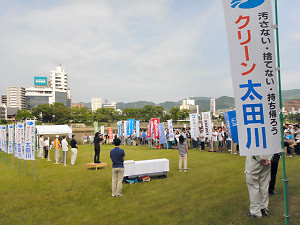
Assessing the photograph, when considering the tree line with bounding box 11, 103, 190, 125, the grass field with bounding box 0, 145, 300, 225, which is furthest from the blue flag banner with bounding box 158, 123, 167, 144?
the tree line with bounding box 11, 103, 190, 125

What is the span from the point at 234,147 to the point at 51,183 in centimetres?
1164

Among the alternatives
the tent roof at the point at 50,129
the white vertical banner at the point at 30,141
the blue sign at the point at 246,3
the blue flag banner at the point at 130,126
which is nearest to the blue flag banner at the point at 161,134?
the blue flag banner at the point at 130,126

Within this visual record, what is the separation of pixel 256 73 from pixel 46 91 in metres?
116

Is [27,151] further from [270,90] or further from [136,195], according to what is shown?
[270,90]

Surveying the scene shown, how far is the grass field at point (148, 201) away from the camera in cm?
507

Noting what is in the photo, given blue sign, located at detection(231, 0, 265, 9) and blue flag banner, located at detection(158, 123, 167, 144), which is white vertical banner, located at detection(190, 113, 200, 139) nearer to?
blue flag banner, located at detection(158, 123, 167, 144)

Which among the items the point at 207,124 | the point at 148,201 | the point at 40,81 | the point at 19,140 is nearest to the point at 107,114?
the point at 40,81

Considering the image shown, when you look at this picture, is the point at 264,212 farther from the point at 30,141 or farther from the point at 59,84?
the point at 59,84

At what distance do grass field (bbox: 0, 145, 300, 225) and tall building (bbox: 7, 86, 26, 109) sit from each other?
145399mm

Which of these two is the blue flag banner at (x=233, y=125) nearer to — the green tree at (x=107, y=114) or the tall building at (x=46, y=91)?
the green tree at (x=107, y=114)

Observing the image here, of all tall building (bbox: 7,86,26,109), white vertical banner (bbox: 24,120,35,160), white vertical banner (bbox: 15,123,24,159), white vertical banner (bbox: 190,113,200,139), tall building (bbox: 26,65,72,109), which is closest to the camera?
white vertical banner (bbox: 24,120,35,160)

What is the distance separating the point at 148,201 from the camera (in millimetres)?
6352

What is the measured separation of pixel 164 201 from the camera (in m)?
6.26

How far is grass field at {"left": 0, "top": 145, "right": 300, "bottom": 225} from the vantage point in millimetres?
5070
